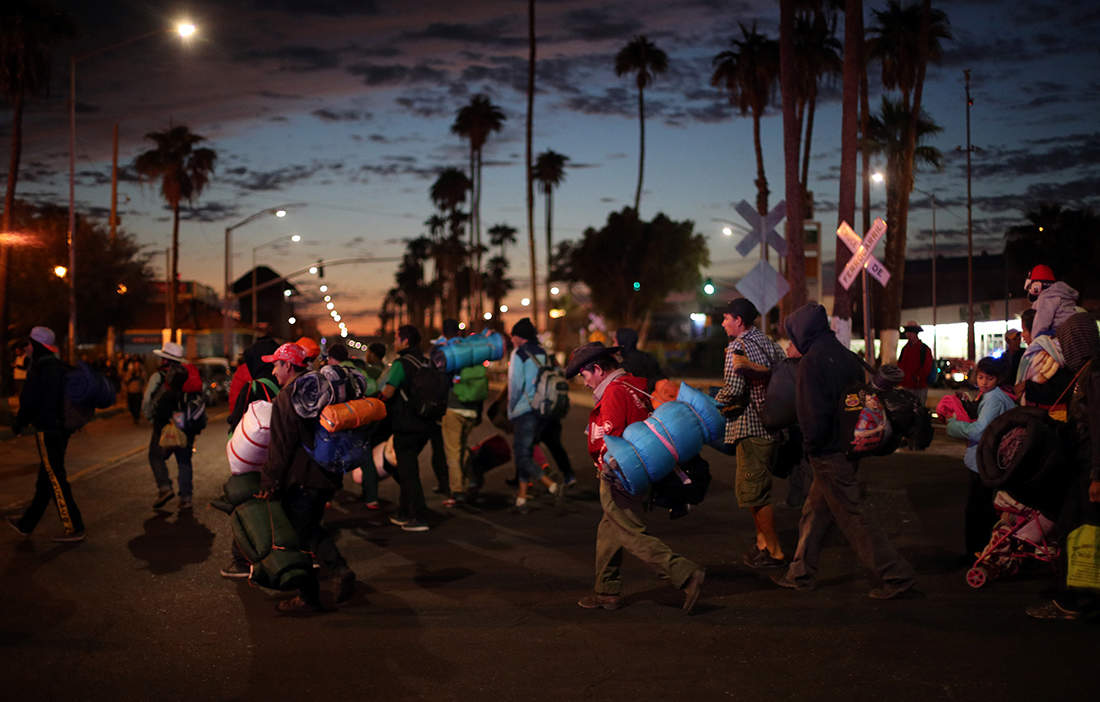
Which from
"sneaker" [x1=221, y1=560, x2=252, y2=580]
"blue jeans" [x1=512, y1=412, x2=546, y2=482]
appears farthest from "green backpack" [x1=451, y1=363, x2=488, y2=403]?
"sneaker" [x1=221, y1=560, x2=252, y2=580]

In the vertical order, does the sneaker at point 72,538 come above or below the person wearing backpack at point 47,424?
below

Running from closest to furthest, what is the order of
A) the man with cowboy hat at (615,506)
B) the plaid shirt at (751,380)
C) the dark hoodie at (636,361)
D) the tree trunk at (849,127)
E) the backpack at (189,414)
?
the man with cowboy hat at (615,506)
the plaid shirt at (751,380)
the dark hoodie at (636,361)
the backpack at (189,414)
the tree trunk at (849,127)

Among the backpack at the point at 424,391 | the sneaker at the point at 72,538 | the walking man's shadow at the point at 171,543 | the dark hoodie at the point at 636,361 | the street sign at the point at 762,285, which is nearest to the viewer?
the walking man's shadow at the point at 171,543

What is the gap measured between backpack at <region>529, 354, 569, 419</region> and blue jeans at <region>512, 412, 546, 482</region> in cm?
13

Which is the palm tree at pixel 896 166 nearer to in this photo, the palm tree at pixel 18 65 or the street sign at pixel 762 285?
the street sign at pixel 762 285

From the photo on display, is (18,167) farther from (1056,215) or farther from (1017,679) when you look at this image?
(1056,215)

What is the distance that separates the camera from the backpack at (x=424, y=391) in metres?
9.54

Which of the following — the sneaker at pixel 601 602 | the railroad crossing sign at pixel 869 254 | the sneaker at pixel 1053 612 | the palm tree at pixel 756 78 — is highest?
the palm tree at pixel 756 78

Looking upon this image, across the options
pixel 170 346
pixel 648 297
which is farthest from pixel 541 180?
pixel 170 346

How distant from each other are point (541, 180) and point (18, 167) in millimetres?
52070

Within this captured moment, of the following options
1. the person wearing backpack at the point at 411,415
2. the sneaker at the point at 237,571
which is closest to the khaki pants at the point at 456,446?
the person wearing backpack at the point at 411,415

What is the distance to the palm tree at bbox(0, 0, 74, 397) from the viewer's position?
3234cm

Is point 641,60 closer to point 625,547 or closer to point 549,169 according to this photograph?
point 549,169

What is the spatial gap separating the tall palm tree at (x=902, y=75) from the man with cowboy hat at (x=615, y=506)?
2093cm
